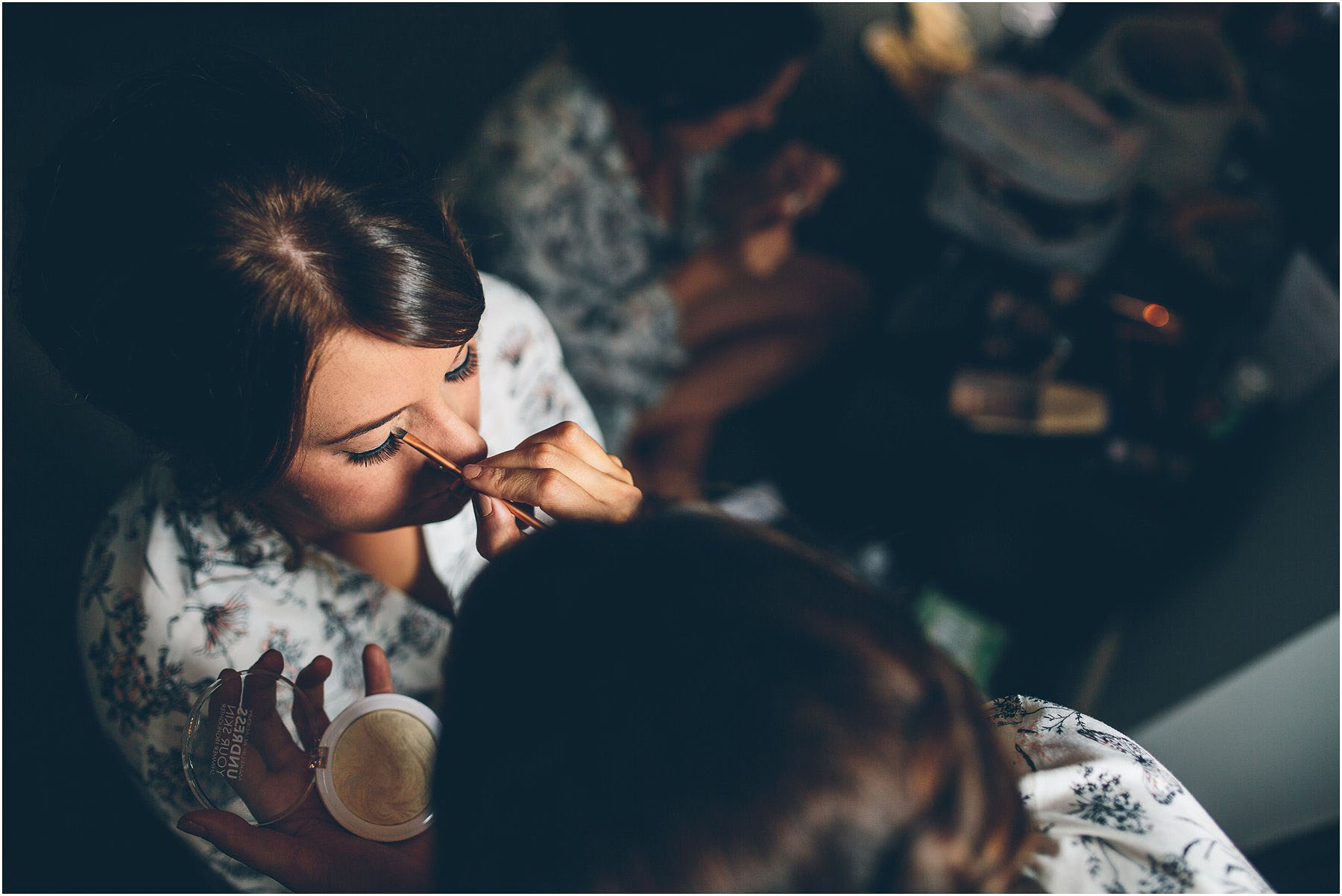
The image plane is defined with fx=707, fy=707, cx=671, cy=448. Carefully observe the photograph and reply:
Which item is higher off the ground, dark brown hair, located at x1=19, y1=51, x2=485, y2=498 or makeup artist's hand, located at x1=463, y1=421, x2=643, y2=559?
dark brown hair, located at x1=19, y1=51, x2=485, y2=498

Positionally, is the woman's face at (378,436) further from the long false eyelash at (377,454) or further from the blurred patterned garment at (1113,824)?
the blurred patterned garment at (1113,824)

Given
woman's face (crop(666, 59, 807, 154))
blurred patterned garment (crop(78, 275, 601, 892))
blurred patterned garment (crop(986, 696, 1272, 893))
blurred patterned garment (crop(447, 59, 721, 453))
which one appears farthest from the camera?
woman's face (crop(666, 59, 807, 154))

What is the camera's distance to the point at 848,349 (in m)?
2.00

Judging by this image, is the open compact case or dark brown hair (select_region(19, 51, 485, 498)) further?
the open compact case

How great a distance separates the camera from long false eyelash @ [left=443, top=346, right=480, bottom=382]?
2.53 feet

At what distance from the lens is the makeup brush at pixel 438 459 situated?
2.36 ft

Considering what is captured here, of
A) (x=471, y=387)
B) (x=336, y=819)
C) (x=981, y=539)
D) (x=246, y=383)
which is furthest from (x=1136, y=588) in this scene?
(x=246, y=383)

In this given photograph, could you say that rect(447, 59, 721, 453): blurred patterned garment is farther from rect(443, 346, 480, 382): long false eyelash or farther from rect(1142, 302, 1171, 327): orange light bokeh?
rect(1142, 302, 1171, 327): orange light bokeh

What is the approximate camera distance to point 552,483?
67 cm

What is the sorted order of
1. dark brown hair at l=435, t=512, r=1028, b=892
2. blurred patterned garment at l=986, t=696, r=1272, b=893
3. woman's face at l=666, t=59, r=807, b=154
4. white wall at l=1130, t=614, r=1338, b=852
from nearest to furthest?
dark brown hair at l=435, t=512, r=1028, b=892
blurred patterned garment at l=986, t=696, r=1272, b=893
white wall at l=1130, t=614, r=1338, b=852
woman's face at l=666, t=59, r=807, b=154

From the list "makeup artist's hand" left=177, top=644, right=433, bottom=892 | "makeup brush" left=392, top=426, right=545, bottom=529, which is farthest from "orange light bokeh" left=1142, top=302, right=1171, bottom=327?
"makeup artist's hand" left=177, top=644, right=433, bottom=892

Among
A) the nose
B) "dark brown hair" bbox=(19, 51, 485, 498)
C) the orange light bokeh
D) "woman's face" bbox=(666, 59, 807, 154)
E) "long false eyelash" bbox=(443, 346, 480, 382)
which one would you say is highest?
"woman's face" bbox=(666, 59, 807, 154)

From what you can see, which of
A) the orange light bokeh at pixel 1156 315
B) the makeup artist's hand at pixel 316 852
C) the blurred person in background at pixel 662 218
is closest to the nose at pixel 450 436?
the makeup artist's hand at pixel 316 852

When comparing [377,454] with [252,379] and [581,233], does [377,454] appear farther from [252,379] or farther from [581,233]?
[581,233]
